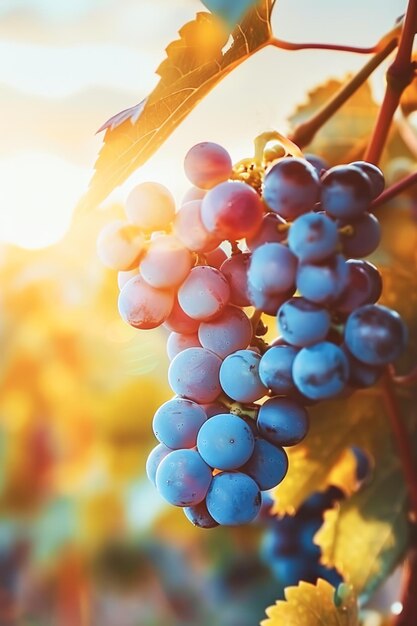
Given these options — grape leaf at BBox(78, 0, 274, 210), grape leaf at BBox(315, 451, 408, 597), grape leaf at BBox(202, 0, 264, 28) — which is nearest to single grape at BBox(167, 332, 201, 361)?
grape leaf at BBox(78, 0, 274, 210)

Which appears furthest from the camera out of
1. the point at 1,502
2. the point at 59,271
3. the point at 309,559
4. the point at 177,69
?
the point at 1,502

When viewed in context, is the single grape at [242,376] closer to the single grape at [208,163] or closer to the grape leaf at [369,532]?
the single grape at [208,163]

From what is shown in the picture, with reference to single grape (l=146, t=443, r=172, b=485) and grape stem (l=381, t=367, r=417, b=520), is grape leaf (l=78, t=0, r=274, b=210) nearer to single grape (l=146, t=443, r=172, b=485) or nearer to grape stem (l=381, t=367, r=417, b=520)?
single grape (l=146, t=443, r=172, b=485)

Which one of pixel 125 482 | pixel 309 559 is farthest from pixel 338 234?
pixel 125 482

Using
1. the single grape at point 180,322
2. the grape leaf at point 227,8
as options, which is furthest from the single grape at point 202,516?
the grape leaf at point 227,8

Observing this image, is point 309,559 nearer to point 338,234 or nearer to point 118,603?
point 338,234

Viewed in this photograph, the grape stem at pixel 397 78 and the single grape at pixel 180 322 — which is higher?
the grape stem at pixel 397 78
